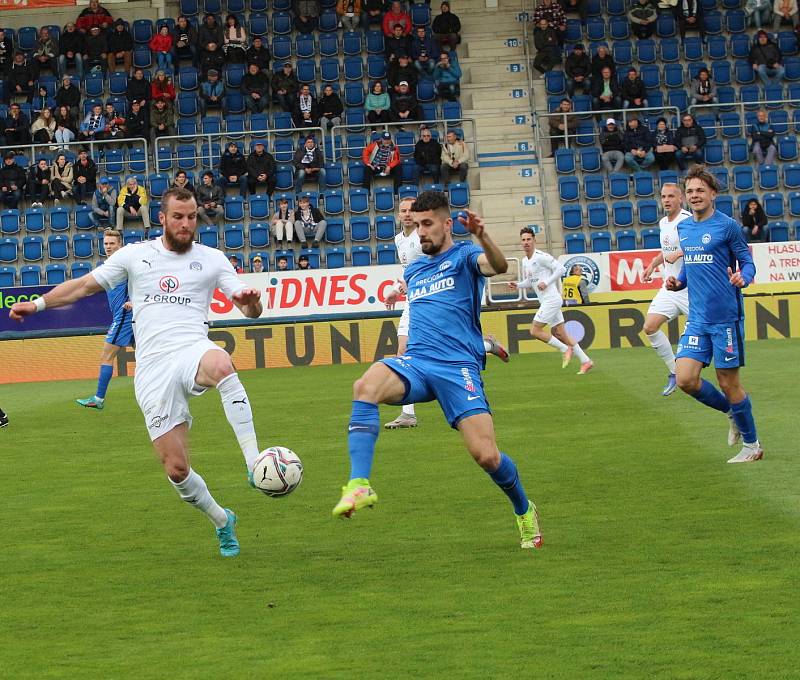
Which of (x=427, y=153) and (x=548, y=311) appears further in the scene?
(x=427, y=153)

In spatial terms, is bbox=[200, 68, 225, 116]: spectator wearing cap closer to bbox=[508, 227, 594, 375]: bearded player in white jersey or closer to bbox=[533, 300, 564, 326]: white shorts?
bbox=[508, 227, 594, 375]: bearded player in white jersey

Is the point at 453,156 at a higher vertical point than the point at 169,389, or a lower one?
higher

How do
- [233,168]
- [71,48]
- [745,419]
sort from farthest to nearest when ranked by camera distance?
[71,48] → [233,168] → [745,419]

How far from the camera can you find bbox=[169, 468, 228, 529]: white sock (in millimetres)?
7480

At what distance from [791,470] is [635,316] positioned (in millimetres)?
14691

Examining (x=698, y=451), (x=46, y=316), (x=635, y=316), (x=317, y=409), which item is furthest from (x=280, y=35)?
(x=698, y=451)

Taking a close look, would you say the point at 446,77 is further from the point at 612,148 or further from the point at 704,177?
the point at 704,177

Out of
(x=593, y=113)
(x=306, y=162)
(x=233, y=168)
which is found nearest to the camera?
(x=306, y=162)

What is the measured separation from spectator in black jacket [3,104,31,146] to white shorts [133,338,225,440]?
23.8 meters

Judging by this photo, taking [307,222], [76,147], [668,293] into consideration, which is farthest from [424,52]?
[668,293]

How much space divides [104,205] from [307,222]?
445 centimetres

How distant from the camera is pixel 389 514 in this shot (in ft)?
29.1

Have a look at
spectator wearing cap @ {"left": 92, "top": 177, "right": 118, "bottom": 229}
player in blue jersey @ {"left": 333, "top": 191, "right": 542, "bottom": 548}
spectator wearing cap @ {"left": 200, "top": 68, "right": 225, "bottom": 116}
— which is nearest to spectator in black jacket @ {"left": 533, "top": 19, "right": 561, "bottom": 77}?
spectator wearing cap @ {"left": 200, "top": 68, "right": 225, "bottom": 116}

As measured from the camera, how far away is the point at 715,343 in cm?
1026
